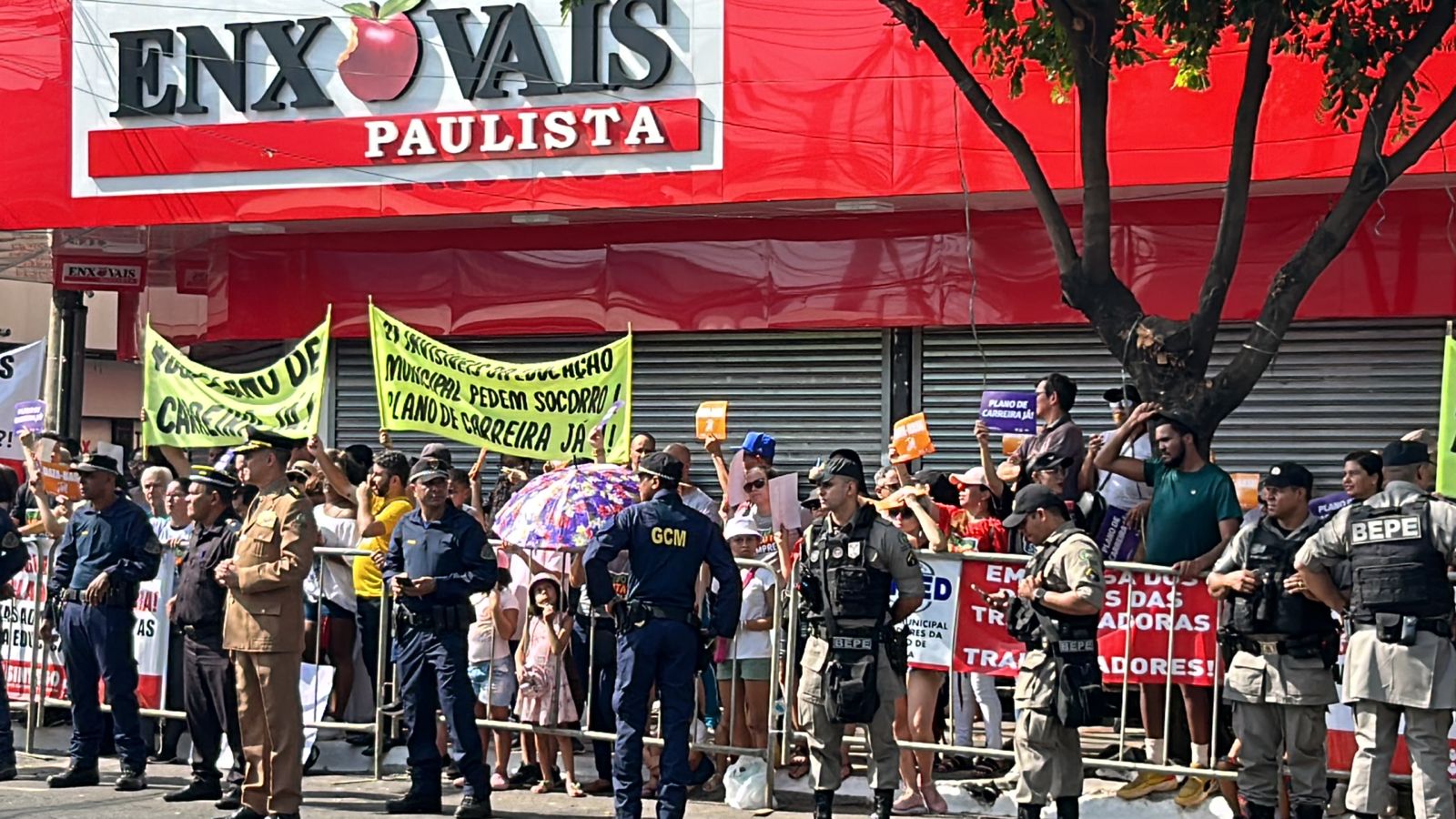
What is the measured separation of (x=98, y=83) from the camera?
57.2 feet

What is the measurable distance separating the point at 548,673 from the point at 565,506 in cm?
97

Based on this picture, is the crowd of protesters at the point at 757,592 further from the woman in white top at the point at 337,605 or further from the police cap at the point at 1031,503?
the police cap at the point at 1031,503

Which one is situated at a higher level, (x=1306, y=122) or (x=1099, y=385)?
(x=1306, y=122)

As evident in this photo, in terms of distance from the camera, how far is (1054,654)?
9406mm

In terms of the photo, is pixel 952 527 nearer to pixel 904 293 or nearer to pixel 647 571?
pixel 647 571

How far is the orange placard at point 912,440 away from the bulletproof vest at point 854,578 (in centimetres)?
151

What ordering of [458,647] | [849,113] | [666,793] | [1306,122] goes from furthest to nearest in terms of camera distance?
[849,113]
[1306,122]
[458,647]
[666,793]

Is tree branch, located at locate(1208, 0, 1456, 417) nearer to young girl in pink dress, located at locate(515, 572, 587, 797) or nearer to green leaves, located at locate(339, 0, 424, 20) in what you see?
young girl in pink dress, located at locate(515, 572, 587, 797)

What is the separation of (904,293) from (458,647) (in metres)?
6.22

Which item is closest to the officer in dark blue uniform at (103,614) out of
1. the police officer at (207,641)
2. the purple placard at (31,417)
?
the police officer at (207,641)

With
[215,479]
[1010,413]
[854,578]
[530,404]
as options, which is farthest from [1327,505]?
[215,479]

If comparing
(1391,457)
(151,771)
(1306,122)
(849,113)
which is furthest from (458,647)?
(1306,122)

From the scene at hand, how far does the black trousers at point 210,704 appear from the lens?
10.9 meters

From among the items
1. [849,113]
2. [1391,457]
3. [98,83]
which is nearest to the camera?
[1391,457]
